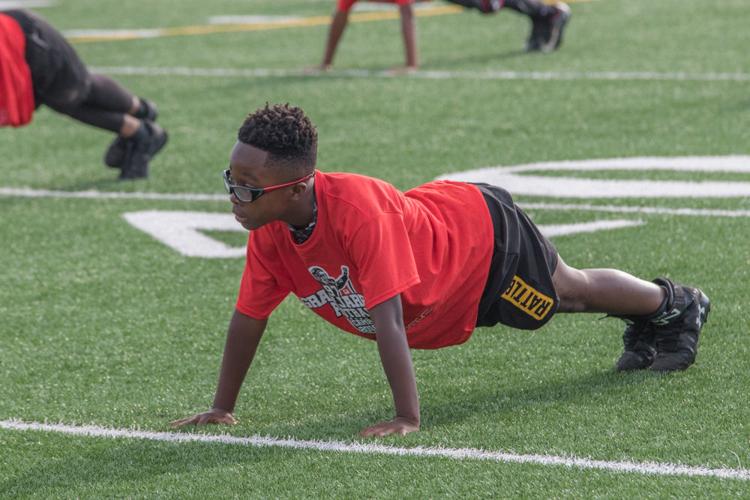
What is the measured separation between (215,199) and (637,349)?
3.73 meters

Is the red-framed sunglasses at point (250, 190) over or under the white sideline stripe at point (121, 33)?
over

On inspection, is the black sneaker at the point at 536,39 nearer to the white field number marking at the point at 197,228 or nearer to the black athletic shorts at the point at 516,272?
the white field number marking at the point at 197,228

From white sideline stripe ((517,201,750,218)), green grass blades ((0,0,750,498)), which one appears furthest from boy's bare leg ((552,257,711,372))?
white sideline stripe ((517,201,750,218))

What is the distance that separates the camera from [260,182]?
4188 millimetres

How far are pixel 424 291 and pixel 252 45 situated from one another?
10.1 meters

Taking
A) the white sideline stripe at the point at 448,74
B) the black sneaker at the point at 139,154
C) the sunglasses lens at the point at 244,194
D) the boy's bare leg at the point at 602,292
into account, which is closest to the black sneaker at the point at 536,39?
the white sideline stripe at the point at 448,74

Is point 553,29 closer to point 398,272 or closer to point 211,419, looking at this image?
point 211,419

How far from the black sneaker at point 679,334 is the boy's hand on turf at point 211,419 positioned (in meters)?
1.42

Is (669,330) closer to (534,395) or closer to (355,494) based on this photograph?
(534,395)

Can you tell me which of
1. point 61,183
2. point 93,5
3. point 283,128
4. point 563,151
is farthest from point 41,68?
point 93,5

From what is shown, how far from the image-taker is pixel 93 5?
60.7 feet

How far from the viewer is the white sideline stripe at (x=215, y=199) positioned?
7.13 m

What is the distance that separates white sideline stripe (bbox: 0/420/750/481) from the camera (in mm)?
3912

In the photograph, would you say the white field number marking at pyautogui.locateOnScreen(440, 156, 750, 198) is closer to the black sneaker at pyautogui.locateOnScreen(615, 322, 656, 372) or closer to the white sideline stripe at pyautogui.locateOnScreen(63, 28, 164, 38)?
the black sneaker at pyautogui.locateOnScreen(615, 322, 656, 372)
